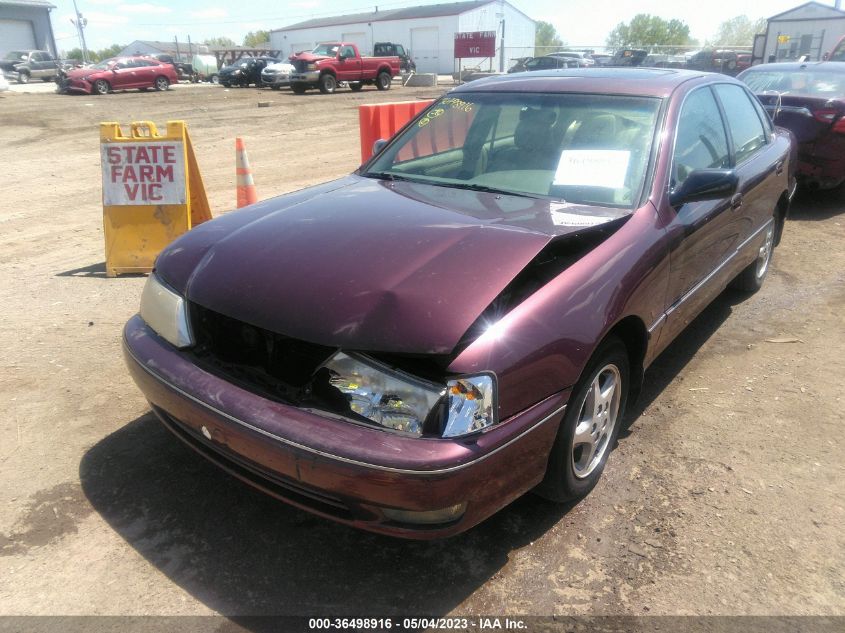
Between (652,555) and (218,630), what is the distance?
1625 millimetres

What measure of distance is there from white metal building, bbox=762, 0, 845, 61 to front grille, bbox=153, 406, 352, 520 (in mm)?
28534

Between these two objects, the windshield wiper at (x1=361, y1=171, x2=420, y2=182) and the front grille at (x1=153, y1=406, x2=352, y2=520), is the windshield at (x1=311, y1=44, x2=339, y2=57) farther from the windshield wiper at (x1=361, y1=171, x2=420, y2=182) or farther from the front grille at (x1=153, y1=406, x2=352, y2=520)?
the front grille at (x1=153, y1=406, x2=352, y2=520)

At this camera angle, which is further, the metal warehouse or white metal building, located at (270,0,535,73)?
white metal building, located at (270,0,535,73)

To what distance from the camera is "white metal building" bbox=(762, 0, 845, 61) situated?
82.1 ft

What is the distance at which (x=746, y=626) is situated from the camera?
2186 millimetres

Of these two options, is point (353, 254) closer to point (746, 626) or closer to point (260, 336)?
point (260, 336)

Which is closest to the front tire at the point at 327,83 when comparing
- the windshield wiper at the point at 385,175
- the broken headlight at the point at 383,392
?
the windshield wiper at the point at 385,175

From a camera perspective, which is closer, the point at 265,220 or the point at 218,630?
the point at 218,630

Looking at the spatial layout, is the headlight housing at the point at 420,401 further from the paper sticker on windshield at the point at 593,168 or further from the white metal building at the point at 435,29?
the white metal building at the point at 435,29

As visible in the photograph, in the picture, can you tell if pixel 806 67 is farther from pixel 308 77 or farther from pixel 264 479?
pixel 308 77

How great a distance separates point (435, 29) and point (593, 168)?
5653 centimetres

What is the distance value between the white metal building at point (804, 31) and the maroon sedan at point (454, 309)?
26.6 m

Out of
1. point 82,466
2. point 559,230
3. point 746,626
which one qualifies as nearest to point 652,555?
point 746,626

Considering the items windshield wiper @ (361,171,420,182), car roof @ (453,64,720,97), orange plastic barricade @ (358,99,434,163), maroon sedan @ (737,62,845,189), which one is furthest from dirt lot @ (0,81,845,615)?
orange plastic barricade @ (358,99,434,163)
